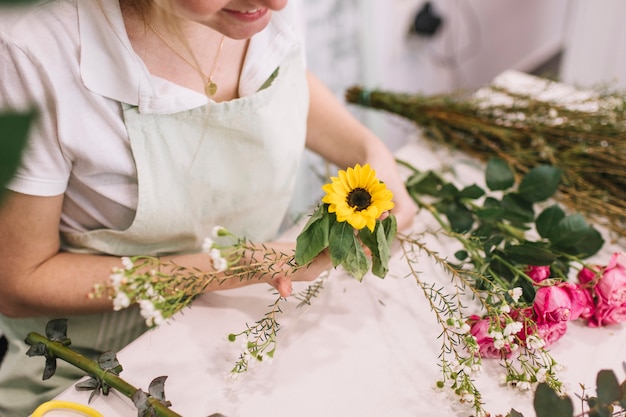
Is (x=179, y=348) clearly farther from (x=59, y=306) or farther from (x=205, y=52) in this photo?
(x=205, y=52)

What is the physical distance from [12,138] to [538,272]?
0.80 meters

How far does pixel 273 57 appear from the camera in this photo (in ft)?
3.24

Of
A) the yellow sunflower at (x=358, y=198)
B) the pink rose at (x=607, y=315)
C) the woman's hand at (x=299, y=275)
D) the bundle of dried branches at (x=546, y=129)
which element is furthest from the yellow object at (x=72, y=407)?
the bundle of dried branches at (x=546, y=129)

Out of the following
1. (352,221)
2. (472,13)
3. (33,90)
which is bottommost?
(472,13)

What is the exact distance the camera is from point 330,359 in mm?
855

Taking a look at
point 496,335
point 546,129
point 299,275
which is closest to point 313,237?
point 299,275

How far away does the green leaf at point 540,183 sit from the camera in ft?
3.48

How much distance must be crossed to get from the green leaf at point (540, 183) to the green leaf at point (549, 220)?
10 cm

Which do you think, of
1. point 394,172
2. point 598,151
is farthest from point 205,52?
point 598,151

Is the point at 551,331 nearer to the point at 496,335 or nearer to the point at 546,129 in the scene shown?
the point at 496,335

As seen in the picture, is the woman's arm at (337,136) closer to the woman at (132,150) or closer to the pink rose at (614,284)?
the woman at (132,150)

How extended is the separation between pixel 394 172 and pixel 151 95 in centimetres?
45

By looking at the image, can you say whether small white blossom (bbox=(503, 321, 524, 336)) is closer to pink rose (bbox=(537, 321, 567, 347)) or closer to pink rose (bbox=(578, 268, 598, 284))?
pink rose (bbox=(537, 321, 567, 347))

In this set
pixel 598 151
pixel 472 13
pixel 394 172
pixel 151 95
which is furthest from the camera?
pixel 472 13
